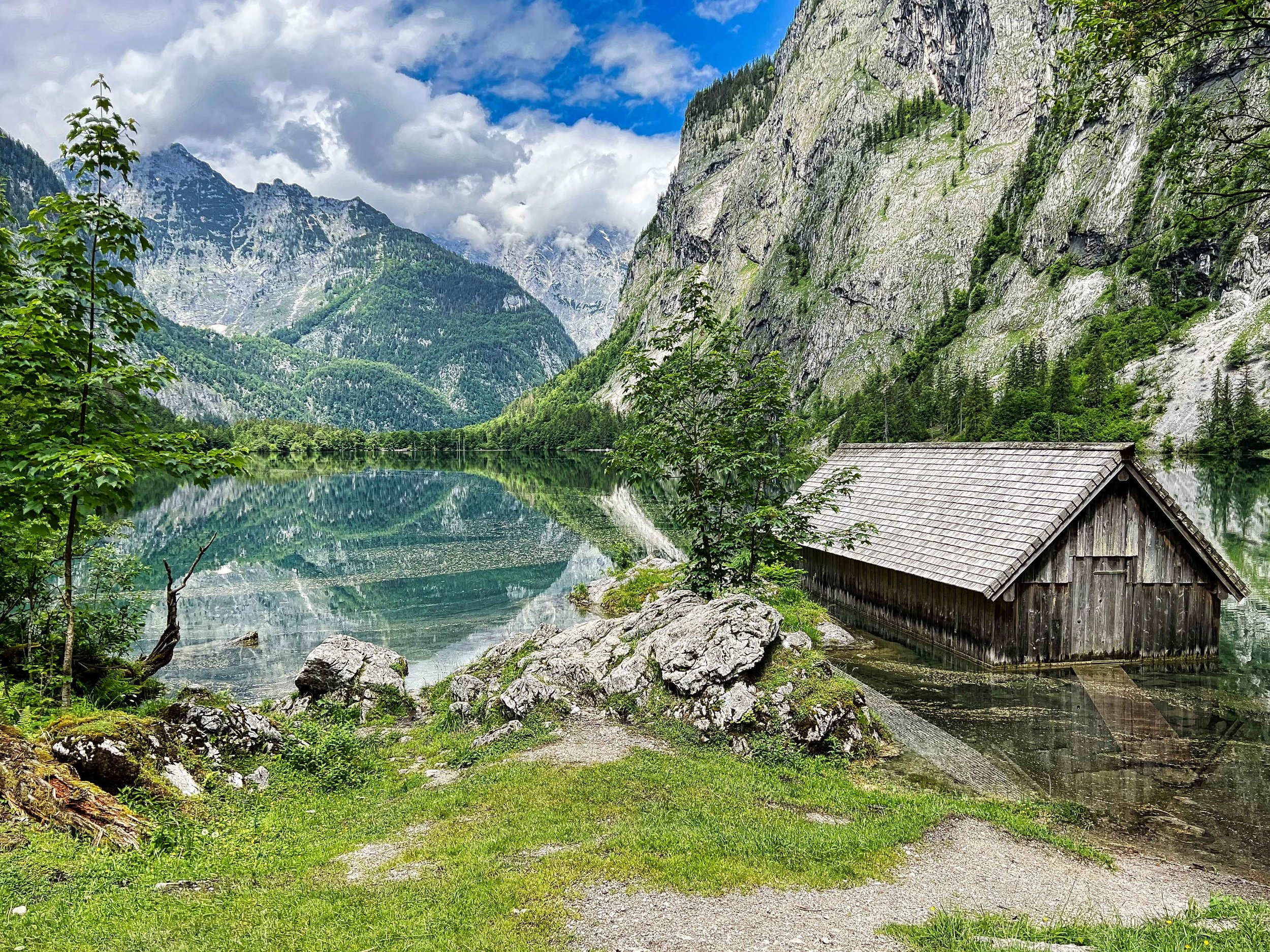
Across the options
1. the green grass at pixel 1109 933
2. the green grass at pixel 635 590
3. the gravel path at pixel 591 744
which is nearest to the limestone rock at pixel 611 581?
the green grass at pixel 635 590

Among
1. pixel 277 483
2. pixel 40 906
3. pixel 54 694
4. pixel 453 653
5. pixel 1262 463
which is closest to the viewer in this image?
pixel 40 906

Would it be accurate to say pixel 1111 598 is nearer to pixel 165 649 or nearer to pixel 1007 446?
pixel 1007 446

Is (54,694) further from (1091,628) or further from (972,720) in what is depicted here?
(1091,628)

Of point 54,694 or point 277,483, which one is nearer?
point 54,694

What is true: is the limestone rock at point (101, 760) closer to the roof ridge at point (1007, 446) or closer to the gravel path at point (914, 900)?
the gravel path at point (914, 900)

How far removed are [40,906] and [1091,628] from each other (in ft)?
83.7

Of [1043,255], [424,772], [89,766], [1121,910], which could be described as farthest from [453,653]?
[1043,255]

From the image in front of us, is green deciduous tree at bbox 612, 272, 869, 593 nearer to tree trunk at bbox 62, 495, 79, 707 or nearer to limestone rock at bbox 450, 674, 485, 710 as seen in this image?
limestone rock at bbox 450, 674, 485, 710

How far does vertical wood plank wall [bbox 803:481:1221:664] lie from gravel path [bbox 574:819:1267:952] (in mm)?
11822

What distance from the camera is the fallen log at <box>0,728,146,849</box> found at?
9.34m

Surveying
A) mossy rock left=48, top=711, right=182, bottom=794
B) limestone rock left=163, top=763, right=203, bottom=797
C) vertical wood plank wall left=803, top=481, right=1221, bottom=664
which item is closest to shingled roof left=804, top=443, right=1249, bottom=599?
vertical wood plank wall left=803, top=481, right=1221, bottom=664

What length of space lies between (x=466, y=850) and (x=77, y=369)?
31.0 ft

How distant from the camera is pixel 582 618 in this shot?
1431 inches

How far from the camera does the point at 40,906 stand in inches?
299
